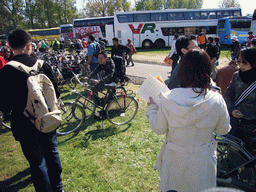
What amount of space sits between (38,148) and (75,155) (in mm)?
1512

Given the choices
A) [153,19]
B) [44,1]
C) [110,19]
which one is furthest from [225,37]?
[44,1]

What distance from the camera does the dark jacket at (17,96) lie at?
1.74 m

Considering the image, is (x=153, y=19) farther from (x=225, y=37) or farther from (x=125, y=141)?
(x=125, y=141)

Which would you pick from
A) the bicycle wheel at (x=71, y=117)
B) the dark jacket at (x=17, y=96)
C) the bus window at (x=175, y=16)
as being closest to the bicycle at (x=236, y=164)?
the dark jacket at (x=17, y=96)

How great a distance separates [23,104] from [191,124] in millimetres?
1634

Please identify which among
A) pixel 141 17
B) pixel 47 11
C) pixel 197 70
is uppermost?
pixel 47 11

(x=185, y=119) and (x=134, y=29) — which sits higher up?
(x=134, y=29)

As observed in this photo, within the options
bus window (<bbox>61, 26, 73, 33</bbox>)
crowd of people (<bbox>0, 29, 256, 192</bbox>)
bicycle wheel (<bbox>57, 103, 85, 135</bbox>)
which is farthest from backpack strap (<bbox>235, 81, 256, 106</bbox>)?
bus window (<bbox>61, 26, 73, 33</bbox>)

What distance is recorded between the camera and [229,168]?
230 cm

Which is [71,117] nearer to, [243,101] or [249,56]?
[243,101]

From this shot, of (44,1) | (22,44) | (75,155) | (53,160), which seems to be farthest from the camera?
(44,1)

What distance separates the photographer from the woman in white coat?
51.3 inches

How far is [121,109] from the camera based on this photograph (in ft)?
14.8

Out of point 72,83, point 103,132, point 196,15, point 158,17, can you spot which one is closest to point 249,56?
point 103,132
